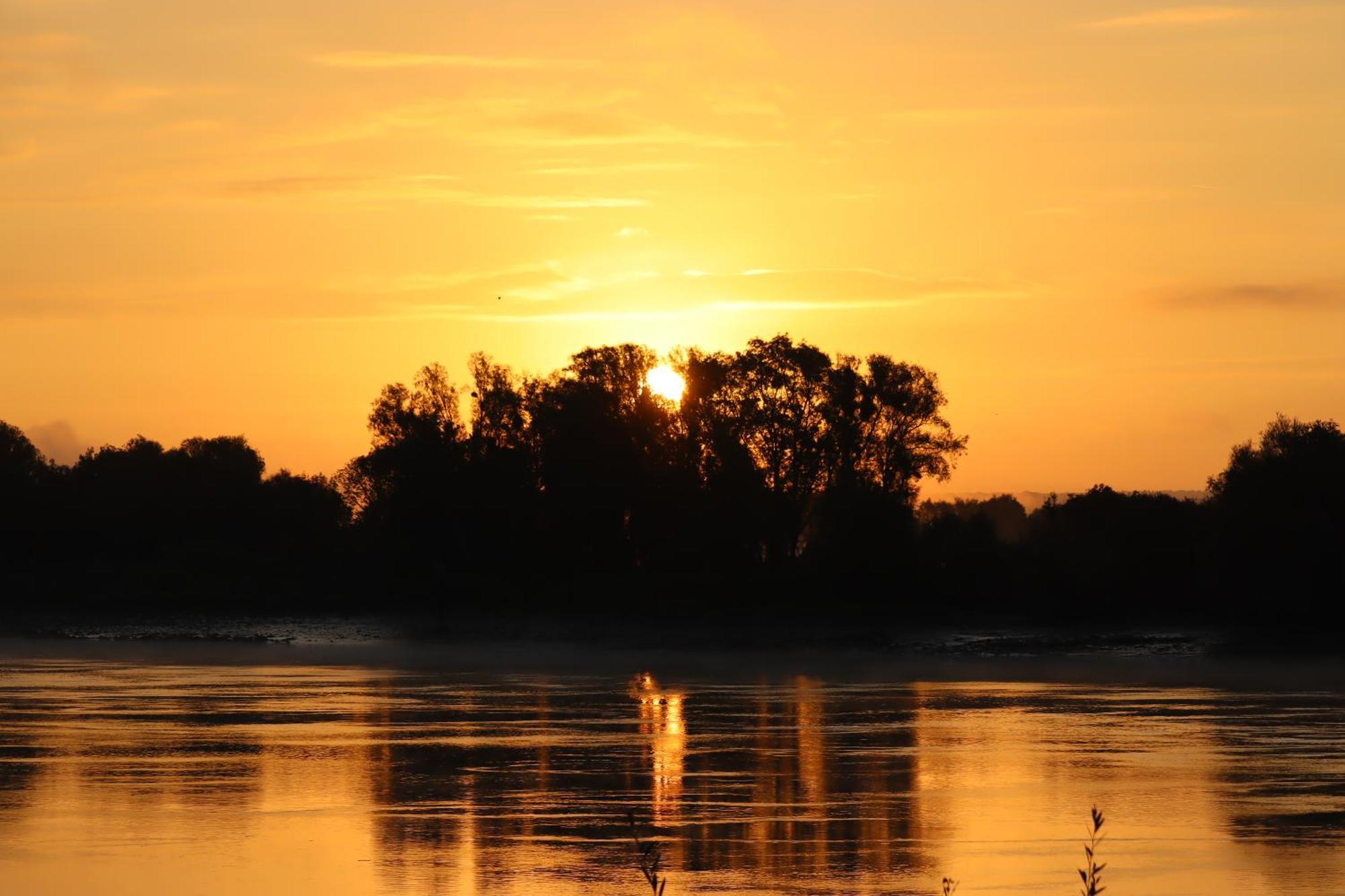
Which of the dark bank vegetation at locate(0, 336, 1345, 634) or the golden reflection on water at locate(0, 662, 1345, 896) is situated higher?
the dark bank vegetation at locate(0, 336, 1345, 634)

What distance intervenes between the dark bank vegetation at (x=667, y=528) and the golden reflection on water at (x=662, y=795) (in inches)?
1453

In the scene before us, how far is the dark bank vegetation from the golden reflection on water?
36916 mm

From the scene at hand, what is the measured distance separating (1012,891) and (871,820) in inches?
187

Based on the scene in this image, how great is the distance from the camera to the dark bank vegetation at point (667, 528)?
8162cm

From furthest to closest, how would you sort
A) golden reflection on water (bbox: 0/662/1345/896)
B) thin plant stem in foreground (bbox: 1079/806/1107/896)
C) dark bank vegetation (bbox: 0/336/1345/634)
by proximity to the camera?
dark bank vegetation (bbox: 0/336/1345/634)
golden reflection on water (bbox: 0/662/1345/896)
thin plant stem in foreground (bbox: 1079/806/1107/896)

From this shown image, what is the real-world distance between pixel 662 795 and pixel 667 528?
228ft

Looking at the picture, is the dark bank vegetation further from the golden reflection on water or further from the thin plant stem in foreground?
the thin plant stem in foreground

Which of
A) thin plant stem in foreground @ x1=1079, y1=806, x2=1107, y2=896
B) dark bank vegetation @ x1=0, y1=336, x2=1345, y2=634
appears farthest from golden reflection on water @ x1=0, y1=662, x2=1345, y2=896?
dark bank vegetation @ x1=0, y1=336, x2=1345, y2=634

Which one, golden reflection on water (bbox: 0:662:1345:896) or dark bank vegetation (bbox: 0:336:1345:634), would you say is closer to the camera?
golden reflection on water (bbox: 0:662:1345:896)

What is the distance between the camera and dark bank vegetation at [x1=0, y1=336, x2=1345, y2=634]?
81.6 metres

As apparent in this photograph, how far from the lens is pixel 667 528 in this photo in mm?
95812

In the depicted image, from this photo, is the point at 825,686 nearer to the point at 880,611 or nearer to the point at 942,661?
the point at 942,661

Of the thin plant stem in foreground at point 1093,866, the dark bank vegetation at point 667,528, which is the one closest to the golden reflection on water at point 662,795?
the thin plant stem in foreground at point 1093,866

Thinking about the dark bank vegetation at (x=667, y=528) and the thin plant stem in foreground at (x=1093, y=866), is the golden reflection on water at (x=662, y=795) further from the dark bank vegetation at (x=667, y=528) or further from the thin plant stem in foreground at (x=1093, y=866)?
the dark bank vegetation at (x=667, y=528)
